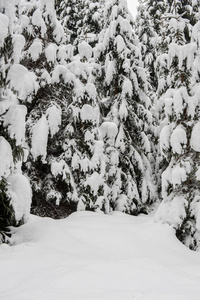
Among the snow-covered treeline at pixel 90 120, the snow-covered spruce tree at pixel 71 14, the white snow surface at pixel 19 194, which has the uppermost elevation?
the snow-covered spruce tree at pixel 71 14

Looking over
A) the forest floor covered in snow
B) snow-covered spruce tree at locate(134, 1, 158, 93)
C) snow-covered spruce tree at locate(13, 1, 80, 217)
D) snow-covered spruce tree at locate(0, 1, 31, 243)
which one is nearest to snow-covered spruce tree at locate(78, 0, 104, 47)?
snow-covered spruce tree at locate(134, 1, 158, 93)

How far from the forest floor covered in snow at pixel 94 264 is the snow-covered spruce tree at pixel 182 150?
0.62 metres

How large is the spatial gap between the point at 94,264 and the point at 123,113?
321 inches

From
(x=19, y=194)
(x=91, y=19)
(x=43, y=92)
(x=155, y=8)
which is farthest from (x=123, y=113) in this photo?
(x=155, y=8)

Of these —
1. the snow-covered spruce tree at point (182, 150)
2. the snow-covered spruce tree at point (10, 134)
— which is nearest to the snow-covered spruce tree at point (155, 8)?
the snow-covered spruce tree at point (182, 150)

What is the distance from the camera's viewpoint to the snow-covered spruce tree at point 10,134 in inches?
179

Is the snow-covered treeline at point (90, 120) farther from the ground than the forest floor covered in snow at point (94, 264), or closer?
farther from the ground

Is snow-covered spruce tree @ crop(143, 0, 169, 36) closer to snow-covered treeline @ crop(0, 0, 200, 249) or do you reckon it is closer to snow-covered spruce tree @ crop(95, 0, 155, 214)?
snow-covered treeline @ crop(0, 0, 200, 249)

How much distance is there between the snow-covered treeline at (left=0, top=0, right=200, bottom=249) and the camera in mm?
4766

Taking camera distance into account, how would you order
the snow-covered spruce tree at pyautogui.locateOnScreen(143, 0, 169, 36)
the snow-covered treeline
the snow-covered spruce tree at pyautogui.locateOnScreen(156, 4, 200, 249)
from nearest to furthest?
1. the snow-covered treeline
2. the snow-covered spruce tree at pyautogui.locateOnScreen(156, 4, 200, 249)
3. the snow-covered spruce tree at pyautogui.locateOnScreen(143, 0, 169, 36)

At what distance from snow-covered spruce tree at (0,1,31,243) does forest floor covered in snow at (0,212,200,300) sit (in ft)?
1.63

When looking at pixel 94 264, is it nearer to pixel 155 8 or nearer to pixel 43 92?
pixel 43 92

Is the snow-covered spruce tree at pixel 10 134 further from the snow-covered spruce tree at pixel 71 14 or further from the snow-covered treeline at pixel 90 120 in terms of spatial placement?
the snow-covered spruce tree at pixel 71 14

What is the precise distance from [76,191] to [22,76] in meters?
4.58
